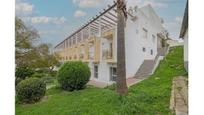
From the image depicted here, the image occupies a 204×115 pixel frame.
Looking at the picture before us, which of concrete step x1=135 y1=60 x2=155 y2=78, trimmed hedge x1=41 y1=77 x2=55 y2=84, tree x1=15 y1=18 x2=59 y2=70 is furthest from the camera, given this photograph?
trimmed hedge x1=41 y1=77 x2=55 y2=84

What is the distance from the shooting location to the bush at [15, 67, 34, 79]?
2.39m

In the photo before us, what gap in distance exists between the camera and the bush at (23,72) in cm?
239

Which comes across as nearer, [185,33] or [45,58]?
[185,33]

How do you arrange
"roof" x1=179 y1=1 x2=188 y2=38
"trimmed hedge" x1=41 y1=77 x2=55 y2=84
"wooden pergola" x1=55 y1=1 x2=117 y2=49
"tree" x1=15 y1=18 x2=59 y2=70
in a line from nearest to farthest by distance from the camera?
"roof" x1=179 y1=1 x2=188 y2=38
"wooden pergola" x1=55 y1=1 x2=117 y2=49
"tree" x1=15 y1=18 x2=59 y2=70
"trimmed hedge" x1=41 y1=77 x2=55 y2=84

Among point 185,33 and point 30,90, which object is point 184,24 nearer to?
point 185,33

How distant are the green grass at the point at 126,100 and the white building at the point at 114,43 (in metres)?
0.11

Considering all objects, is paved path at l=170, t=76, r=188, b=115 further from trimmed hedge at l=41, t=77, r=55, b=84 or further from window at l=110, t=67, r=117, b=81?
trimmed hedge at l=41, t=77, r=55, b=84

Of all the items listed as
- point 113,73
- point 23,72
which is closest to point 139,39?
point 113,73

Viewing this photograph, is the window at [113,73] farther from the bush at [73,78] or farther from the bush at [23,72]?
the bush at [23,72]

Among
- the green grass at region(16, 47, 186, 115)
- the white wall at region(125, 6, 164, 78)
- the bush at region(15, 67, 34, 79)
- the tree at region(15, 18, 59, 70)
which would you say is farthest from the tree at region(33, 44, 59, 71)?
the white wall at region(125, 6, 164, 78)

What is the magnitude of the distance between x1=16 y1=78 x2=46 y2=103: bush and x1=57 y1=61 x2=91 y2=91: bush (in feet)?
0.63

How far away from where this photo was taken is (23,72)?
Answer: 2461 millimetres

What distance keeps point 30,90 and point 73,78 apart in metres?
0.47

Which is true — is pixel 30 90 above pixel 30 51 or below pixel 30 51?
below
